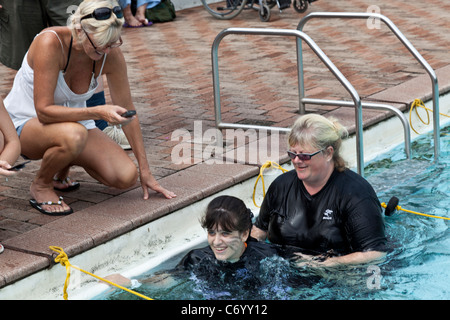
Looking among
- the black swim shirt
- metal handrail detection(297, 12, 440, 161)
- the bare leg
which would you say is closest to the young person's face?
the black swim shirt

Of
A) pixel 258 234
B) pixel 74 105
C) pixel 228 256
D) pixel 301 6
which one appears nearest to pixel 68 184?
pixel 74 105

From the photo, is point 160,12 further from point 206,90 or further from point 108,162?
point 108,162

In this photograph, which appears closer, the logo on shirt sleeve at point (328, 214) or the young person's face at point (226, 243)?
the young person's face at point (226, 243)

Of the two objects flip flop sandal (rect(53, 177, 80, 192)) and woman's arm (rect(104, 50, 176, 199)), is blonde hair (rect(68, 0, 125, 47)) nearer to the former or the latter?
woman's arm (rect(104, 50, 176, 199))

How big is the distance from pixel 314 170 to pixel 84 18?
5.00 ft

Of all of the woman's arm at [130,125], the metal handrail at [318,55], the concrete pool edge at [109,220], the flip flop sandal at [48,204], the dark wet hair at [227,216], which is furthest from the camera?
the metal handrail at [318,55]

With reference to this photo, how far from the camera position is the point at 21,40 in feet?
18.7

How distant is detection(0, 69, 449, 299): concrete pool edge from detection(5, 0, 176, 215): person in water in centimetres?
13

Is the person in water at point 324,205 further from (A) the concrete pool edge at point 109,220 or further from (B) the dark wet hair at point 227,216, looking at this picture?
(A) the concrete pool edge at point 109,220

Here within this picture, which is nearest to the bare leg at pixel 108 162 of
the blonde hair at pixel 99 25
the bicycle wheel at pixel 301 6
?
the blonde hair at pixel 99 25

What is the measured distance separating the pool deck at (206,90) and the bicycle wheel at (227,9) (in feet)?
0.49

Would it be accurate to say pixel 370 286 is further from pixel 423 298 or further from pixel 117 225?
pixel 117 225

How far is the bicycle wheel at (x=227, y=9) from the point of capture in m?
11.8
